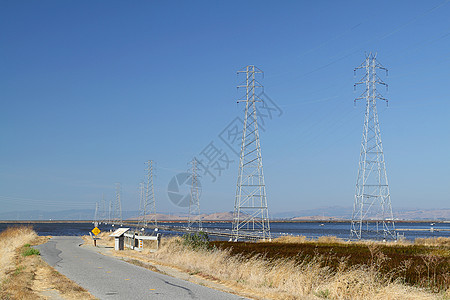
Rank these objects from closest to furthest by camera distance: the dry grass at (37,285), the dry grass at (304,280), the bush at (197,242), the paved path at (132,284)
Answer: the dry grass at (37,285) → the paved path at (132,284) → the dry grass at (304,280) → the bush at (197,242)

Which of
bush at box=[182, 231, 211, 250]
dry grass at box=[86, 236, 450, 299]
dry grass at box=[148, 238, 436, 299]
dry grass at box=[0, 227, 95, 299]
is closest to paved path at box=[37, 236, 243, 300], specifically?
dry grass at box=[0, 227, 95, 299]

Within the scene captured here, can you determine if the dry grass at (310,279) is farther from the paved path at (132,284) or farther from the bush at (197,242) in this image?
the bush at (197,242)

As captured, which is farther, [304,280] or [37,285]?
[304,280]

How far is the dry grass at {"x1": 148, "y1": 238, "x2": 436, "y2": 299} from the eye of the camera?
14541 mm

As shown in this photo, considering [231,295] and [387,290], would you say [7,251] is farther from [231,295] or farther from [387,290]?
[387,290]

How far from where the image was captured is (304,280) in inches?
672

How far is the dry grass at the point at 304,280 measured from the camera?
14.5 m

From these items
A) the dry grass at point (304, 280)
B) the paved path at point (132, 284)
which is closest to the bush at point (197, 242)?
the dry grass at point (304, 280)

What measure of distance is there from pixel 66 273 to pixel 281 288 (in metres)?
9.93

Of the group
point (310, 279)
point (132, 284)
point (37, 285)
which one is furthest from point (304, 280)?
point (37, 285)

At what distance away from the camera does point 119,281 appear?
17.3 m

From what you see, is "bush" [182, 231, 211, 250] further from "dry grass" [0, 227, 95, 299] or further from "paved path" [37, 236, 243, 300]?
"dry grass" [0, 227, 95, 299]

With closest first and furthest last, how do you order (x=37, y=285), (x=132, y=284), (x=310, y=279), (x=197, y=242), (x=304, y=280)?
(x=132, y=284) < (x=37, y=285) < (x=310, y=279) < (x=304, y=280) < (x=197, y=242)

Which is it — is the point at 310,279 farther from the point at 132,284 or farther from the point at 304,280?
the point at 132,284
